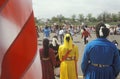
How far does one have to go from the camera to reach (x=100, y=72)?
6.30 meters

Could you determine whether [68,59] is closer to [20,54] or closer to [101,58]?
[101,58]

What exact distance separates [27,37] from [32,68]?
0.20 meters

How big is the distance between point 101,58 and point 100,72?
0.99ft

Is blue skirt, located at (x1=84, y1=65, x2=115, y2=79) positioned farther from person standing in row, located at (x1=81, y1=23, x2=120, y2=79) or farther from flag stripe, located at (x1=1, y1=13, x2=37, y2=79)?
flag stripe, located at (x1=1, y1=13, x2=37, y2=79)

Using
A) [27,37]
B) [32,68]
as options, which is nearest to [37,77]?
[32,68]

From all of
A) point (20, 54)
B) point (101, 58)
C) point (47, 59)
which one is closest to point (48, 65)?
point (47, 59)

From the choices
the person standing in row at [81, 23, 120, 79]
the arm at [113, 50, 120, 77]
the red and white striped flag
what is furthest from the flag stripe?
the arm at [113, 50, 120, 77]

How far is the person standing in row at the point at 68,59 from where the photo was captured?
10102mm

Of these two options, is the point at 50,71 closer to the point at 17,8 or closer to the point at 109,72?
the point at 109,72

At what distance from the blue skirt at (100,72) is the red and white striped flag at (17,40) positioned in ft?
12.6

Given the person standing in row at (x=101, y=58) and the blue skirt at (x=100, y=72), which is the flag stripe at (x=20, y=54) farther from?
the blue skirt at (x=100, y=72)

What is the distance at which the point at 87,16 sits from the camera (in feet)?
357

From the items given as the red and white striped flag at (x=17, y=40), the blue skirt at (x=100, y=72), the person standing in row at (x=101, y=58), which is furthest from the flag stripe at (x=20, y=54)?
the blue skirt at (x=100, y=72)

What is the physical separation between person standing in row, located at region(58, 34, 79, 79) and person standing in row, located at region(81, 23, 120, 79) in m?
3.65
